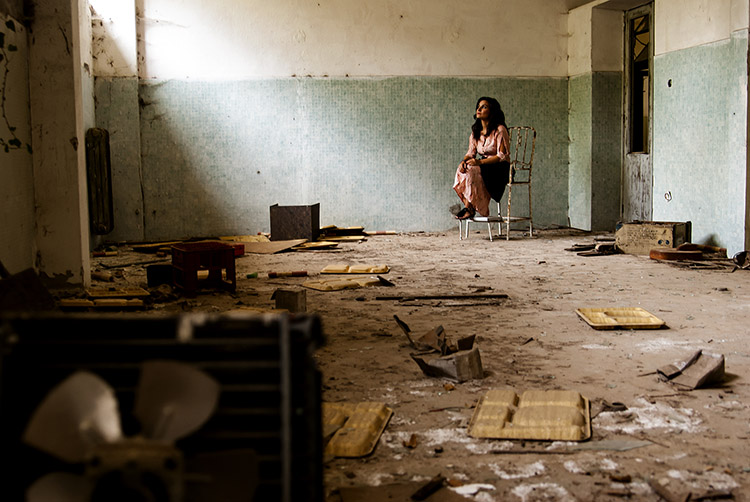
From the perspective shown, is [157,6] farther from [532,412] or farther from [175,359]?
[175,359]

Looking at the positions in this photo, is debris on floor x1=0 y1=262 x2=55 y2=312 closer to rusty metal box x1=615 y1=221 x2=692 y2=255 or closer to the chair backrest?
rusty metal box x1=615 y1=221 x2=692 y2=255

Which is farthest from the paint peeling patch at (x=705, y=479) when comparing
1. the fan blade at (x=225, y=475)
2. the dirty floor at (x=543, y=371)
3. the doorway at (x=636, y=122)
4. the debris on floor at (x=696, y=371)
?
the doorway at (x=636, y=122)

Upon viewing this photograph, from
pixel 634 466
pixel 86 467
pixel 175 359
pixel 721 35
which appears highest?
pixel 721 35

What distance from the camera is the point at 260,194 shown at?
9859 millimetres

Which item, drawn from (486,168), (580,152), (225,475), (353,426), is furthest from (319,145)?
(225,475)

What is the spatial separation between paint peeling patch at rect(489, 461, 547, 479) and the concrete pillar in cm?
385

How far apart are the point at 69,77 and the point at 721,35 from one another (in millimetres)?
5924

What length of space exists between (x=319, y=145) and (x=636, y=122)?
13.8 ft

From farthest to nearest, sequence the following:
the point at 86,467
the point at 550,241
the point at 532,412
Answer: the point at 550,241
the point at 532,412
the point at 86,467

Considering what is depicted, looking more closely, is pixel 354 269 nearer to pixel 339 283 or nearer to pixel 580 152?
pixel 339 283

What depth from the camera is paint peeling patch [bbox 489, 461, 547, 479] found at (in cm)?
209

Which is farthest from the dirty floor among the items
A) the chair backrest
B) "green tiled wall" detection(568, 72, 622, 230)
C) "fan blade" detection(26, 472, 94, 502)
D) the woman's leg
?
the chair backrest

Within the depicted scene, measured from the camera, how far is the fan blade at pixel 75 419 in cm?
96

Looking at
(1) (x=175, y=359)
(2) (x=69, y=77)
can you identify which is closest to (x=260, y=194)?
(2) (x=69, y=77)
